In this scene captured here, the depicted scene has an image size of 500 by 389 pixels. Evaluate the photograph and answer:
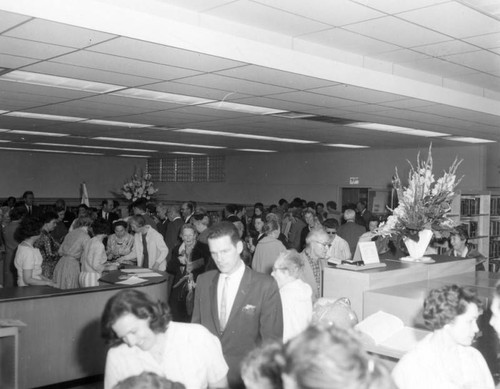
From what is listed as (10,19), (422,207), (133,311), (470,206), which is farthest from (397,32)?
(470,206)

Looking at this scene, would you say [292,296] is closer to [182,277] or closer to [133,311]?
[133,311]

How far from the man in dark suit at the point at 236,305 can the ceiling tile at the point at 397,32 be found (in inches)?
84.0

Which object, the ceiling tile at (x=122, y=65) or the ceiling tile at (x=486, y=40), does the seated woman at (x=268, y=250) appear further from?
the ceiling tile at (x=486, y=40)

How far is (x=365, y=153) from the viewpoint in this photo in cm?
1319

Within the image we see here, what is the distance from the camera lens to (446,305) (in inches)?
98.5

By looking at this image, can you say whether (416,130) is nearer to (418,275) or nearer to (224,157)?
(418,275)

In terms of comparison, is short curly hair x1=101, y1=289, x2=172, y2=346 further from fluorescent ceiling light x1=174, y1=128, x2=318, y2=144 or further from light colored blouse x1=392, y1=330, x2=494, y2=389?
fluorescent ceiling light x1=174, y1=128, x2=318, y2=144

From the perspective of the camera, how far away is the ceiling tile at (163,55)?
3.87m

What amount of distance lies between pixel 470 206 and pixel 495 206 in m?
1.02

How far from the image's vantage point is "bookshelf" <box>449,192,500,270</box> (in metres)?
9.64

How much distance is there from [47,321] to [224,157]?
12.2 m

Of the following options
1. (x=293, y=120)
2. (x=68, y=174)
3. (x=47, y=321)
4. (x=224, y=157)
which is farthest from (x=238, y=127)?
(x=68, y=174)

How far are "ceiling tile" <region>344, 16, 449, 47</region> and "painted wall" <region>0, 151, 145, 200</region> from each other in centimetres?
1419

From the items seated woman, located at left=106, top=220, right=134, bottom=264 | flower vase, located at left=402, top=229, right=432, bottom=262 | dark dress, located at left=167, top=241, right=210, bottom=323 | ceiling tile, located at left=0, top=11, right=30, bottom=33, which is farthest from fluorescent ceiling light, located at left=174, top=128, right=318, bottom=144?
ceiling tile, located at left=0, top=11, right=30, bottom=33
